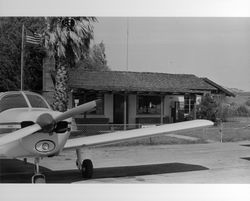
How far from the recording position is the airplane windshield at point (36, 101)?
20.2ft

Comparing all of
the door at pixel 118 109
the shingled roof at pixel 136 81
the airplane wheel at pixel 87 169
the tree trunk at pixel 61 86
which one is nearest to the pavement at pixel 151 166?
the airplane wheel at pixel 87 169

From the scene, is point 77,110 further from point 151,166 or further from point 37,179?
point 151,166

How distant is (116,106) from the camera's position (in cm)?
Result: 990

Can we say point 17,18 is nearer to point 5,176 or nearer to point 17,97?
point 17,97

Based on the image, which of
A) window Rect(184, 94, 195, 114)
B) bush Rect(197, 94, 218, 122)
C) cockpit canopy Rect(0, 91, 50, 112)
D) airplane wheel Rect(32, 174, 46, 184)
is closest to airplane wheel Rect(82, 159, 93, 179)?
airplane wheel Rect(32, 174, 46, 184)

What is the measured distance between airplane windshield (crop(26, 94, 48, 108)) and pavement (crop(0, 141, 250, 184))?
3.85ft

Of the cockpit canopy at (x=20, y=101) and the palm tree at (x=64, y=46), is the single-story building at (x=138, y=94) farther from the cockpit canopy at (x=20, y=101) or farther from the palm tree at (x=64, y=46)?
the cockpit canopy at (x=20, y=101)

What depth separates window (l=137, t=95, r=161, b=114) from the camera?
968 cm

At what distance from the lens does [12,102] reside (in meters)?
6.15

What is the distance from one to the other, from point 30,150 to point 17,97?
934mm

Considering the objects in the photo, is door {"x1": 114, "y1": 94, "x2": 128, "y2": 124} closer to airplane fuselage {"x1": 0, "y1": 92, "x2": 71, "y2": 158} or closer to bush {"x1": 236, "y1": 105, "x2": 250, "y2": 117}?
bush {"x1": 236, "y1": 105, "x2": 250, "y2": 117}

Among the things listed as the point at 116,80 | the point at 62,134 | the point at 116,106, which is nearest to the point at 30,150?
the point at 62,134

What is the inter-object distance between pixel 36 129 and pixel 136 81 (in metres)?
4.26

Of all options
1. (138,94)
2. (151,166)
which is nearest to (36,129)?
(151,166)
